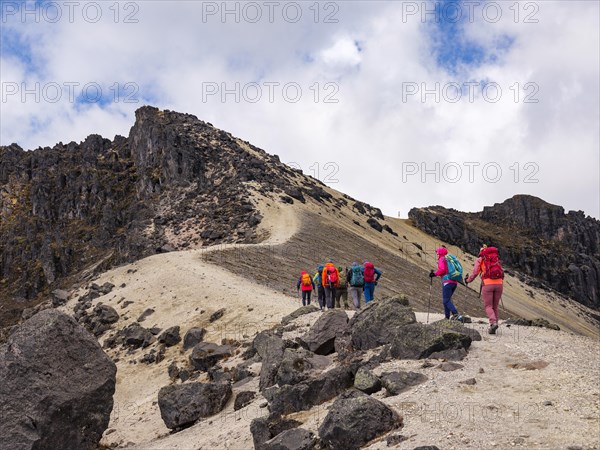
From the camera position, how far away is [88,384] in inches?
568

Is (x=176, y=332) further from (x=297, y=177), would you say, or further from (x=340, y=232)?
(x=297, y=177)

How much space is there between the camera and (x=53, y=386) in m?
13.7

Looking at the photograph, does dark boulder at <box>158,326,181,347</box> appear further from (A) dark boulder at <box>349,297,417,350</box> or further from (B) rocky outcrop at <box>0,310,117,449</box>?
(A) dark boulder at <box>349,297,417,350</box>

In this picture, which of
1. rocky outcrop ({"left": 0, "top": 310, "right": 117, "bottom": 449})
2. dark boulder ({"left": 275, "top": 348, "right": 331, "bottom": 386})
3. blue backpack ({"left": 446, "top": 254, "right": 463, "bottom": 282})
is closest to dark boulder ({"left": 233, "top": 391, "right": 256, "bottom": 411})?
dark boulder ({"left": 275, "top": 348, "right": 331, "bottom": 386})

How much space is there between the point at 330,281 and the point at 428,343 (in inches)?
452

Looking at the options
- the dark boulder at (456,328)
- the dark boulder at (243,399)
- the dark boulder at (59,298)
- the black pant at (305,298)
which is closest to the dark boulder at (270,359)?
the dark boulder at (243,399)

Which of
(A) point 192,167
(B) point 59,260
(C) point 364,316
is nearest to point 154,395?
(C) point 364,316

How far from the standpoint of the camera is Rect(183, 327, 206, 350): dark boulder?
22.6 m

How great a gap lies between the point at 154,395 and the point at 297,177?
70325 mm

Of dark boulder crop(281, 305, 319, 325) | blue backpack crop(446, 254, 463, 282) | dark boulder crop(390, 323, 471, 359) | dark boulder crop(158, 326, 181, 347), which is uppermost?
blue backpack crop(446, 254, 463, 282)

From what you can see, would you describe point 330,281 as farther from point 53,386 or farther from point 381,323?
point 53,386

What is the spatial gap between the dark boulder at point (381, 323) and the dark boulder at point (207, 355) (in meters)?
6.58

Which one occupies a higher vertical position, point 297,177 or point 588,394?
point 297,177

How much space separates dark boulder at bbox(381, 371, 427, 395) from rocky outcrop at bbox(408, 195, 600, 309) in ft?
367
